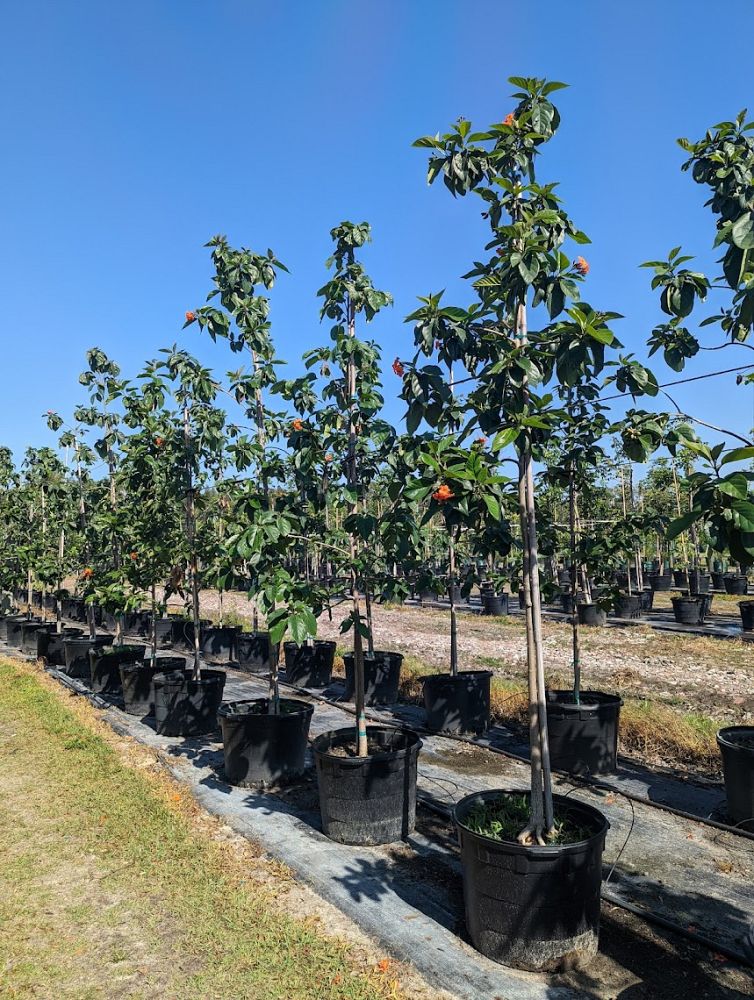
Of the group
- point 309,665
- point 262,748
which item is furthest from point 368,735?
point 309,665

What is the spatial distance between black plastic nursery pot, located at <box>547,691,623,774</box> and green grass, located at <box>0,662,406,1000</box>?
2.77m

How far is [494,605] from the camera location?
1967 cm

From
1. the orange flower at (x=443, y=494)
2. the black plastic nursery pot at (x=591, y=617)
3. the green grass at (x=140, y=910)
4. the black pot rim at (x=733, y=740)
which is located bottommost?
the green grass at (x=140, y=910)

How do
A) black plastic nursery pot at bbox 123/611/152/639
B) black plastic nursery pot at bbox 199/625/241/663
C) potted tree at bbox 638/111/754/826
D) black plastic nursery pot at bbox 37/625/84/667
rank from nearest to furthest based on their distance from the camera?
potted tree at bbox 638/111/754/826 < black plastic nursery pot at bbox 37/625/84/667 < black plastic nursery pot at bbox 199/625/241/663 < black plastic nursery pot at bbox 123/611/152/639

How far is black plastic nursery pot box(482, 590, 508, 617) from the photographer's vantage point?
19625 mm

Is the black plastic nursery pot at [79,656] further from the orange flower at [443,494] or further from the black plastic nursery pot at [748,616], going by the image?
the black plastic nursery pot at [748,616]

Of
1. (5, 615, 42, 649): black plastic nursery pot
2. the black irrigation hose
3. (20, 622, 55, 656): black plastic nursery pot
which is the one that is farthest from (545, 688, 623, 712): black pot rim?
(5, 615, 42, 649): black plastic nursery pot

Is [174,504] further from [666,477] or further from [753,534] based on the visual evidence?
[666,477]

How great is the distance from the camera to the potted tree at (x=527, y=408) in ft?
9.60

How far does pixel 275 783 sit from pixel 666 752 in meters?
3.59

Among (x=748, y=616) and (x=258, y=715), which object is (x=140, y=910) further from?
(x=748, y=616)

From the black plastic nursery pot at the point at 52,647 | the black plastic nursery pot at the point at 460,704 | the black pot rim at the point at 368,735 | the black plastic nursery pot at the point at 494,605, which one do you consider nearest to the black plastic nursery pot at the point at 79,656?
the black plastic nursery pot at the point at 52,647

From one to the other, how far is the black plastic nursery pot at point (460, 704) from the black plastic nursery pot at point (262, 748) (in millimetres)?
1901

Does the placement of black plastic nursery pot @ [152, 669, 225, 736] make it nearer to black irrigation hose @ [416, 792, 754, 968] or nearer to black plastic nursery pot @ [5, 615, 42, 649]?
black irrigation hose @ [416, 792, 754, 968]
